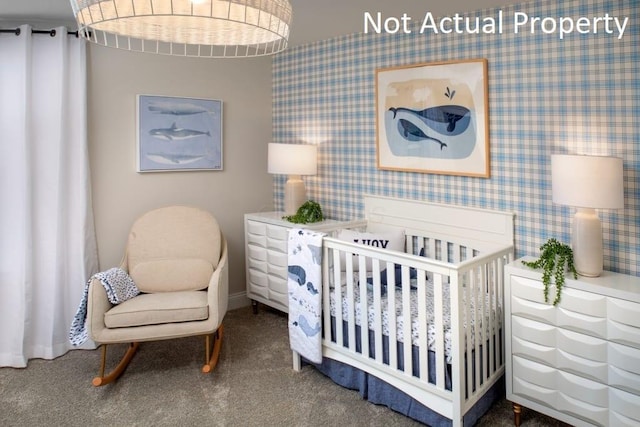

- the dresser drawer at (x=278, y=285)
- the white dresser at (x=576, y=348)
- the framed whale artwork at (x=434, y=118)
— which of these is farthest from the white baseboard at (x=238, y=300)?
the white dresser at (x=576, y=348)

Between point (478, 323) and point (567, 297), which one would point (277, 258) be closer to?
point (478, 323)

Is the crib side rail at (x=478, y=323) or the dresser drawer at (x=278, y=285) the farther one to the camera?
the dresser drawer at (x=278, y=285)

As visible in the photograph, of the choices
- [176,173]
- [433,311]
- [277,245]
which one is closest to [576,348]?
[433,311]

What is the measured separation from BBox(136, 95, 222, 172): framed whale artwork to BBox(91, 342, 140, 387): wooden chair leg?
4.36ft

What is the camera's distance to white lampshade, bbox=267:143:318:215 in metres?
3.68

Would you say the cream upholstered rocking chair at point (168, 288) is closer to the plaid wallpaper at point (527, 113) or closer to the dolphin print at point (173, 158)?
the dolphin print at point (173, 158)

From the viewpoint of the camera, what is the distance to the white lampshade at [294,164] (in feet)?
12.1

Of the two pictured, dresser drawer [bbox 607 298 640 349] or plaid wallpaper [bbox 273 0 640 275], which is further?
plaid wallpaper [bbox 273 0 640 275]

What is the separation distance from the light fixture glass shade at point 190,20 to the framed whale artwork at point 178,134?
2.22 m

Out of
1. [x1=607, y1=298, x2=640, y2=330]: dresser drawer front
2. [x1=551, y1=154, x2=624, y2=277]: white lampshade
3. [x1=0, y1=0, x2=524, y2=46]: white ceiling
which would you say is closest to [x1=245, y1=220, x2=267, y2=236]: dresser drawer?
[x1=0, y1=0, x2=524, y2=46]: white ceiling

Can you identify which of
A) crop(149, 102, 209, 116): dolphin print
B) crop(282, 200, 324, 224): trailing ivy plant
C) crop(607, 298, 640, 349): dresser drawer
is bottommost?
crop(607, 298, 640, 349): dresser drawer

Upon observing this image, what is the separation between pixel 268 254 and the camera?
3783mm

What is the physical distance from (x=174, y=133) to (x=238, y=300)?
1524 millimetres

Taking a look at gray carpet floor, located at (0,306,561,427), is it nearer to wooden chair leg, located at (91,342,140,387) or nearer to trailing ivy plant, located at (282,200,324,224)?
wooden chair leg, located at (91,342,140,387)
